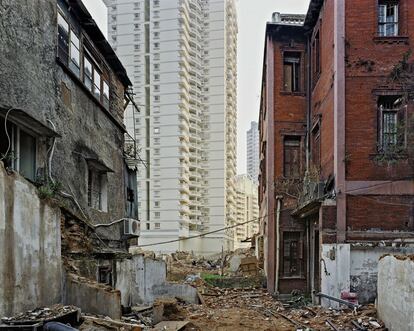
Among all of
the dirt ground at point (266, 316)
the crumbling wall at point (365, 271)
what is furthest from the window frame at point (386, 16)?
the dirt ground at point (266, 316)

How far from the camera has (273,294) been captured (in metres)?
17.6

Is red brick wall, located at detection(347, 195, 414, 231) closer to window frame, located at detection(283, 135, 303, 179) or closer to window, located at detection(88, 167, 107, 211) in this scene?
window frame, located at detection(283, 135, 303, 179)

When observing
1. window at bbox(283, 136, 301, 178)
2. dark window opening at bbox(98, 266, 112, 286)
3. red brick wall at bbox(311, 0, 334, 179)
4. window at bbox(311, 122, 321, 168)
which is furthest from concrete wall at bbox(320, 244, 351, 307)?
dark window opening at bbox(98, 266, 112, 286)

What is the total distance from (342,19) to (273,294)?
35.2 feet

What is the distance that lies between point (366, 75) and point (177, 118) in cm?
4275

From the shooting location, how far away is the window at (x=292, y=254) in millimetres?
18016

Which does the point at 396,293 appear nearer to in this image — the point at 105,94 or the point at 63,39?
the point at 63,39

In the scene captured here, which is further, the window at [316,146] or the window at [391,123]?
the window at [316,146]

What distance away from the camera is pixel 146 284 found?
1523 cm

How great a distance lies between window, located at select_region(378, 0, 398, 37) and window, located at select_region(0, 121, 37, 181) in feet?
36.2

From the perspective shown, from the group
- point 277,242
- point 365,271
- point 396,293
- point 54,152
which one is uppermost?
point 54,152

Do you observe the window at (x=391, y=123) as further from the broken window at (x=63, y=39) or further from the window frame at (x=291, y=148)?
the broken window at (x=63, y=39)

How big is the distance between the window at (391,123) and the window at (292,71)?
5653 mm

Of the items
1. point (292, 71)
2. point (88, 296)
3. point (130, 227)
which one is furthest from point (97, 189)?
point (292, 71)
